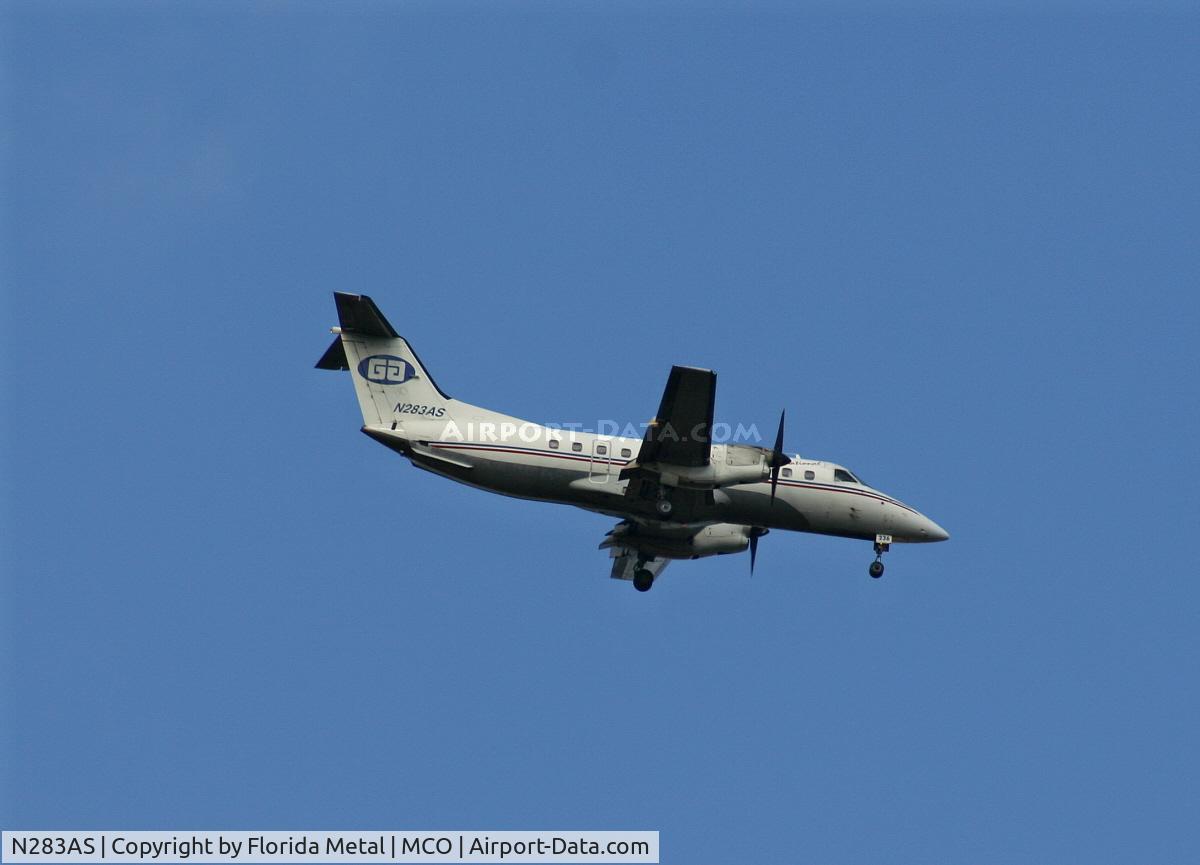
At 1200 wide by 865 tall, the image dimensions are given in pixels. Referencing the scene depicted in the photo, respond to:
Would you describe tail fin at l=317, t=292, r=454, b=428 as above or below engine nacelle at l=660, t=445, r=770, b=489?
above

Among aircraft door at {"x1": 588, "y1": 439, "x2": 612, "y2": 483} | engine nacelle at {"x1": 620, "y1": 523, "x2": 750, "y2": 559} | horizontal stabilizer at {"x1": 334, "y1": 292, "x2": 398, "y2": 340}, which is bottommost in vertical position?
engine nacelle at {"x1": 620, "y1": 523, "x2": 750, "y2": 559}

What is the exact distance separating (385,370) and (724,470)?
32.3 feet

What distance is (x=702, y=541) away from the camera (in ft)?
149

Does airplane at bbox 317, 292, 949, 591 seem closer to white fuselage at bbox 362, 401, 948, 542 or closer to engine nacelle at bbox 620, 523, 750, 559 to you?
white fuselage at bbox 362, 401, 948, 542

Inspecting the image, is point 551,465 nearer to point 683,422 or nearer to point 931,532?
point 683,422

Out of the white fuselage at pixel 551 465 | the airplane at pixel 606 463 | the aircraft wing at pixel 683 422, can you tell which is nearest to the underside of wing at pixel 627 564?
the airplane at pixel 606 463

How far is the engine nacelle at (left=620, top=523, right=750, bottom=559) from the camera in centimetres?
4531

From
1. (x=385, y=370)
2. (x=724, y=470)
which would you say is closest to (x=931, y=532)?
(x=724, y=470)

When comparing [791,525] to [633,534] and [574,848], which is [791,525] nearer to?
[633,534]

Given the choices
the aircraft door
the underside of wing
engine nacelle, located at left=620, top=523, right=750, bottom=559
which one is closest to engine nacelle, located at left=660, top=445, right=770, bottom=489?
the aircraft door

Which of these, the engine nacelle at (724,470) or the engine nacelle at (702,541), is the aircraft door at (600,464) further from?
the engine nacelle at (702,541)

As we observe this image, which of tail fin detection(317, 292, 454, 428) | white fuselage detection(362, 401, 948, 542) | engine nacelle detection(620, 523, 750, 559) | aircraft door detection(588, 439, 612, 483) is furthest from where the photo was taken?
engine nacelle detection(620, 523, 750, 559)

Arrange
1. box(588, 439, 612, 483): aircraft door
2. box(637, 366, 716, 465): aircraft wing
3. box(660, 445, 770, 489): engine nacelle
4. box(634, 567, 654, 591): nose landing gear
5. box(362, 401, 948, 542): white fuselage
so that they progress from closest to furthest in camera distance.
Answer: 1. box(637, 366, 716, 465): aircraft wing
2. box(660, 445, 770, 489): engine nacelle
3. box(362, 401, 948, 542): white fuselage
4. box(588, 439, 612, 483): aircraft door
5. box(634, 567, 654, 591): nose landing gear

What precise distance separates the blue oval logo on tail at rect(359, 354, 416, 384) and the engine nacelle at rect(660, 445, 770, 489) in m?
7.80
